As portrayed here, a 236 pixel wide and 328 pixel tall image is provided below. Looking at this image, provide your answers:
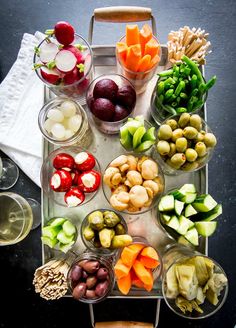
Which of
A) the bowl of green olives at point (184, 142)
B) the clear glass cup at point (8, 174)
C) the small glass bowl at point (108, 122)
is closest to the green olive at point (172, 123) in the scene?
the bowl of green olives at point (184, 142)

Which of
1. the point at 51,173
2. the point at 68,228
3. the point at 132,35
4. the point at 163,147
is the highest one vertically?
the point at 132,35

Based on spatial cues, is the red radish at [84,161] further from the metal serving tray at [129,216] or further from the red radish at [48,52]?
the red radish at [48,52]

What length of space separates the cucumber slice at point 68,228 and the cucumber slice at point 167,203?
24cm

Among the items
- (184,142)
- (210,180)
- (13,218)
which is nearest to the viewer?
(184,142)

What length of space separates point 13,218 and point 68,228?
22 centimetres

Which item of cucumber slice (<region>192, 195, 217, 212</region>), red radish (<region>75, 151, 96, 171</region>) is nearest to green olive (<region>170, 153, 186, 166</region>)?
cucumber slice (<region>192, 195, 217, 212</region>)

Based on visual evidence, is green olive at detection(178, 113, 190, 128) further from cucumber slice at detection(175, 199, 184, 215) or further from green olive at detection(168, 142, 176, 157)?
cucumber slice at detection(175, 199, 184, 215)

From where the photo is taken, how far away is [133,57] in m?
0.90

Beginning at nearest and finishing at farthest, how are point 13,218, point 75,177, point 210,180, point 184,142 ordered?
point 184,142
point 75,177
point 13,218
point 210,180

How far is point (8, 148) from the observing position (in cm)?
114

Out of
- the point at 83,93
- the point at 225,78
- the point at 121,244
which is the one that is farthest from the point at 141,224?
the point at 225,78

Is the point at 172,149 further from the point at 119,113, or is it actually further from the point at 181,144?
the point at 119,113

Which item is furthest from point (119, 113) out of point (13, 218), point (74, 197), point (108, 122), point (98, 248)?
point (13, 218)

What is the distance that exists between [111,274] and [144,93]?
503mm
